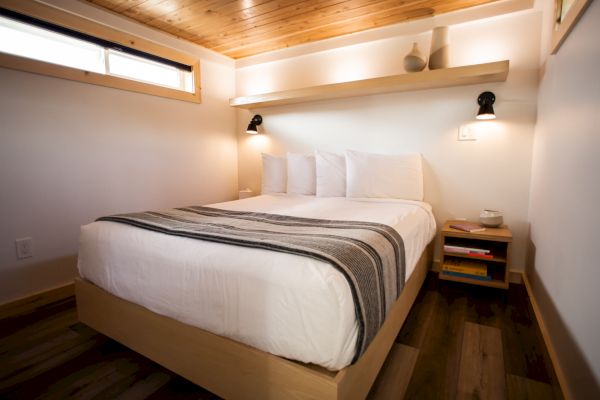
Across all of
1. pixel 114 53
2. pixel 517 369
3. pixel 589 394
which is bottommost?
pixel 517 369

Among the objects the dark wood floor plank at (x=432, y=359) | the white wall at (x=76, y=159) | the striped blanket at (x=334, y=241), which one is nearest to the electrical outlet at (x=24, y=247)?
the white wall at (x=76, y=159)

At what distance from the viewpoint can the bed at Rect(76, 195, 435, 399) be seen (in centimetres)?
95

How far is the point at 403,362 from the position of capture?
4.86 ft

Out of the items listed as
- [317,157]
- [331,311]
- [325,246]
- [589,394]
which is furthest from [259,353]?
[317,157]

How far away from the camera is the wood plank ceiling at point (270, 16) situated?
7.59 feet

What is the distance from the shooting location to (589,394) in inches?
37.9

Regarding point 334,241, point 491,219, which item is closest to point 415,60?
point 491,219

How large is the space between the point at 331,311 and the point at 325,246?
0.27 meters

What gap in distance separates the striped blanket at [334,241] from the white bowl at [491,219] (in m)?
1.11

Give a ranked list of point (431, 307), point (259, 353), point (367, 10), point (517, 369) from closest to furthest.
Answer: point (259, 353) < point (517, 369) < point (431, 307) < point (367, 10)

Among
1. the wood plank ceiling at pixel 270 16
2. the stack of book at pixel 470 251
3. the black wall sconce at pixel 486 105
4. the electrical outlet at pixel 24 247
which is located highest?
the wood plank ceiling at pixel 270 16

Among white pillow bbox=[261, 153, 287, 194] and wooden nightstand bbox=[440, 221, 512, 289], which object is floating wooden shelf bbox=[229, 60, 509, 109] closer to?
white pillow bbox=[261, 153, 287, 194]

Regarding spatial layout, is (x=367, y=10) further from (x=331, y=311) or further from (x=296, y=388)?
(x=296, y=388)

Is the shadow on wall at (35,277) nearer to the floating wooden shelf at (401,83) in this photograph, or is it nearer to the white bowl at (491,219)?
the floating wooden shelf at (401,83)
